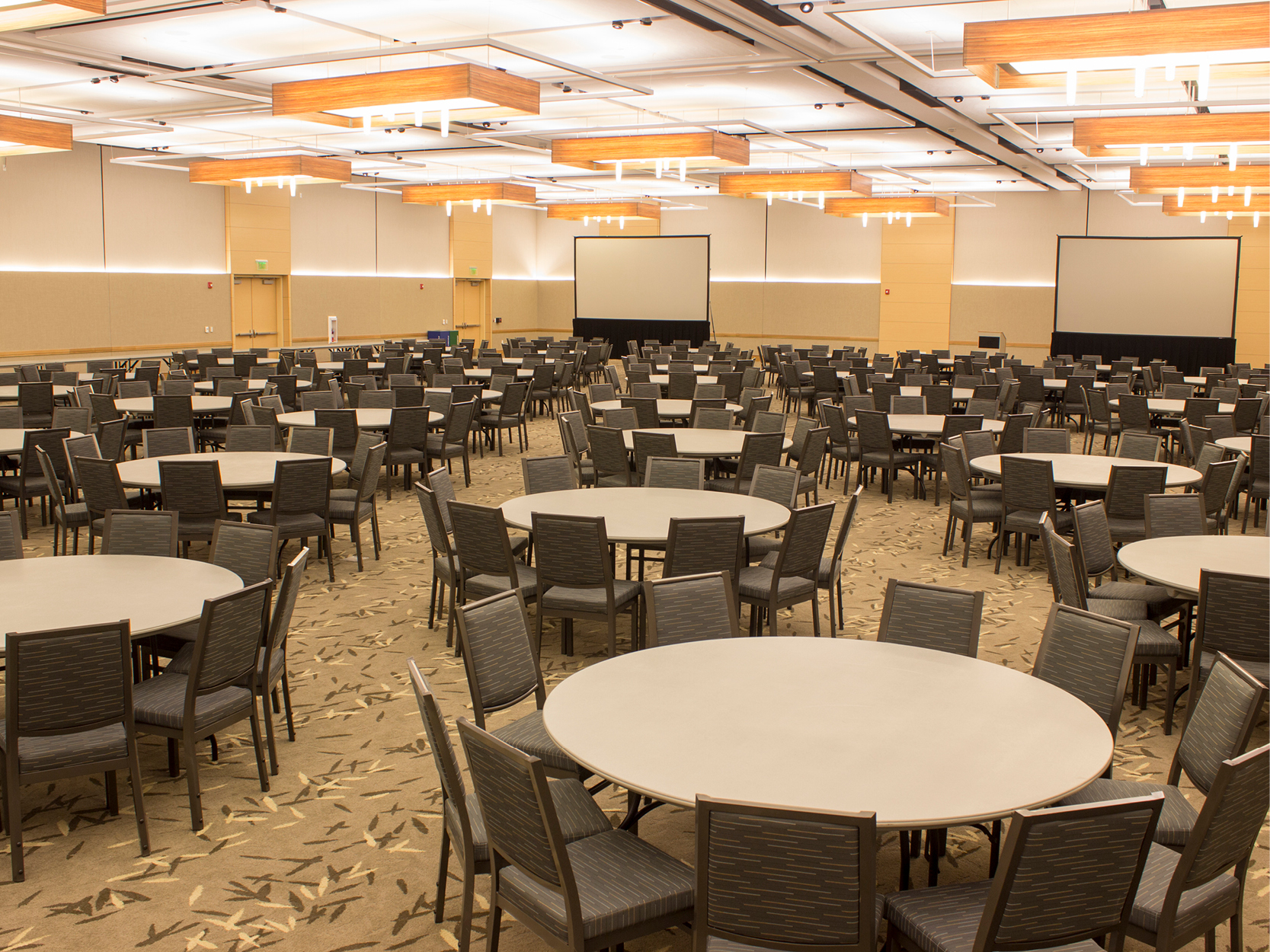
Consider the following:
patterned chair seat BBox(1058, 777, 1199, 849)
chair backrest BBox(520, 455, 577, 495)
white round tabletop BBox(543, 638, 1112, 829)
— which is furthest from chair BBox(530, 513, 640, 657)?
patterned chair seat BBox(1058, 777, 1199, 849)

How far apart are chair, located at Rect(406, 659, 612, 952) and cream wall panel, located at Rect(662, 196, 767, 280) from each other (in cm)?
2605

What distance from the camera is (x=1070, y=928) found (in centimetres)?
249

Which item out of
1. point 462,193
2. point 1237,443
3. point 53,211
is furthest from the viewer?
point 462,193

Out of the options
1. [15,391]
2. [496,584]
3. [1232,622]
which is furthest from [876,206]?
[1232,622]

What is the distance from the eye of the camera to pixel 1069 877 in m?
2.42

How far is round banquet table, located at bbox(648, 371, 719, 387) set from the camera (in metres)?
15.7

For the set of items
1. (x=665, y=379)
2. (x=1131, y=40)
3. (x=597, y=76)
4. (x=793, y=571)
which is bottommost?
(x=793, y=571)

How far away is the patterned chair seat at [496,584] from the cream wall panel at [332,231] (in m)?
18.9

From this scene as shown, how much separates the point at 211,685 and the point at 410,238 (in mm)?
23884

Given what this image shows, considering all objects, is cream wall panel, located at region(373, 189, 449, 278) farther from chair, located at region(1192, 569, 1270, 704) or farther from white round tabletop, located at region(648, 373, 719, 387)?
chair, located at region(1192, 569, 1270, 704)

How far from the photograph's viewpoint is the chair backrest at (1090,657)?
3.63m

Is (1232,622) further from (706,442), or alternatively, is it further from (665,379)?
(665,379)

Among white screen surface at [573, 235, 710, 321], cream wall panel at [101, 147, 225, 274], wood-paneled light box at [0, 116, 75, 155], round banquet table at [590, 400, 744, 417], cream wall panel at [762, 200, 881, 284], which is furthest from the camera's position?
white screen surface at [573, 235, 710, 321]

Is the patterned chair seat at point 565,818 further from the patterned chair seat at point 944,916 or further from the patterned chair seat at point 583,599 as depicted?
the patterned chair seat at point 583,599
